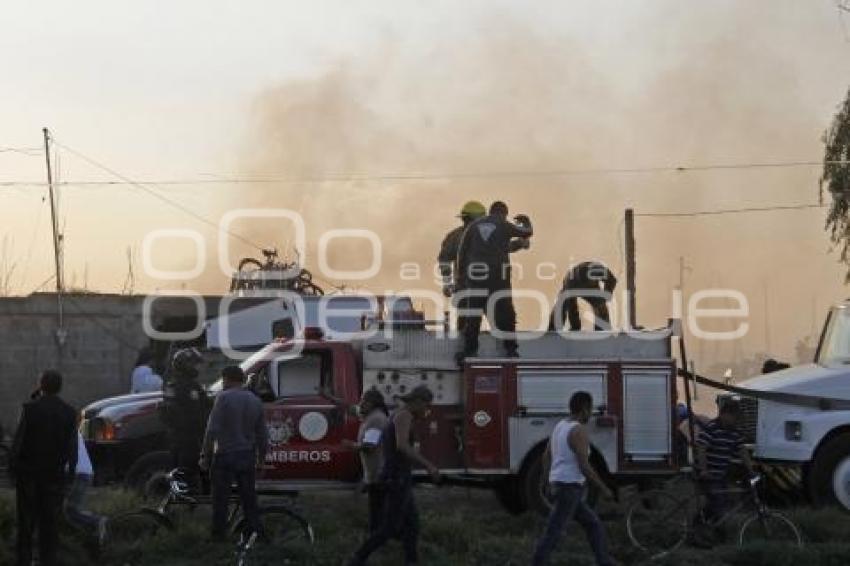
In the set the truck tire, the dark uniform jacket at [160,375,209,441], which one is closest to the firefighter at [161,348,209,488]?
the dark uniform jacket at [160,375,209,441]

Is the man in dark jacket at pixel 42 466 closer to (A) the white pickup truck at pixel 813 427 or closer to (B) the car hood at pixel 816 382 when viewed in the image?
(A) the white pickup truck at pixel 813 427

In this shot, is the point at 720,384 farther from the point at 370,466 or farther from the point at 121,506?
the point at 121,506

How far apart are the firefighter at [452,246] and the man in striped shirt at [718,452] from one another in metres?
3.22

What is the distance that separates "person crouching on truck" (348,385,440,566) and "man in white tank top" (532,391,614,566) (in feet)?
3.55

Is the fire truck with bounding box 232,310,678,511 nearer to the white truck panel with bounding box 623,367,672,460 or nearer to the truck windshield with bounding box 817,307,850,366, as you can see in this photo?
the white truck panel with bounding box 623,367,672,460

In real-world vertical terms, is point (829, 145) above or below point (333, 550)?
above

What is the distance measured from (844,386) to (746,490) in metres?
2.83

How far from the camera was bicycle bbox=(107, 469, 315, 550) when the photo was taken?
11.4m

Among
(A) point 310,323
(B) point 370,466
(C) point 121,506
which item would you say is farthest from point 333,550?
(A) point 310,323

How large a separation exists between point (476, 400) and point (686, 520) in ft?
8.66

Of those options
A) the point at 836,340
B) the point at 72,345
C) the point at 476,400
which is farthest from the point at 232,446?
the point at 72,345

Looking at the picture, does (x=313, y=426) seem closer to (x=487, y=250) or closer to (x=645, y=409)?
(x=487, y=250)

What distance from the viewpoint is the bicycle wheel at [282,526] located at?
11.4 m

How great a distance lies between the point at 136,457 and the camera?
1509 cm
